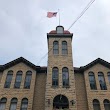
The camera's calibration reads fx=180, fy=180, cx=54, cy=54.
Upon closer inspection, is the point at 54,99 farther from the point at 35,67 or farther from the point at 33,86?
the point at 35,67

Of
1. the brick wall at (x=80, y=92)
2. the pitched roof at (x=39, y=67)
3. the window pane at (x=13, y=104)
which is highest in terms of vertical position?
the pitched roof at (x=39, y=67)

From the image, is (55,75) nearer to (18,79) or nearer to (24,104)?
(18,79)

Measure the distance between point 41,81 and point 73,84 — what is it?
4608 millimetres

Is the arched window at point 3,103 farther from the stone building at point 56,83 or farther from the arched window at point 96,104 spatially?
the arched window at point 96,104

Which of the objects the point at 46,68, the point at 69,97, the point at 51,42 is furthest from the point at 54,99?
the point at 51,42

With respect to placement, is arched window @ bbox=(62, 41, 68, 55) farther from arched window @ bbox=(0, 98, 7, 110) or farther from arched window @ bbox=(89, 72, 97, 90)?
arched window @ bbox=(0, 98, 7, 110)

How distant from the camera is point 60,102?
2286 cm

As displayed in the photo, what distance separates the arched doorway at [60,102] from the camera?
22.6m

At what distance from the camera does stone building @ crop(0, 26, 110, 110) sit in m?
23.0

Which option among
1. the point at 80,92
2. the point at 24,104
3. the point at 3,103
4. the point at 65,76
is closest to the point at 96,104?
the point at 80,92

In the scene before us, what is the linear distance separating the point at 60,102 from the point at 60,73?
424 centimetres

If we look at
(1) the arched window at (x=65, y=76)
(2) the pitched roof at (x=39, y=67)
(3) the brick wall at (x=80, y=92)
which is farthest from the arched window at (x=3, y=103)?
(3) the brick wall at (x=80, y=92)

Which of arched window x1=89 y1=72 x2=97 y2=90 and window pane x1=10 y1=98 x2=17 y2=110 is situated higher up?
arched window x1=89 y1=72 x2=97 y2=90

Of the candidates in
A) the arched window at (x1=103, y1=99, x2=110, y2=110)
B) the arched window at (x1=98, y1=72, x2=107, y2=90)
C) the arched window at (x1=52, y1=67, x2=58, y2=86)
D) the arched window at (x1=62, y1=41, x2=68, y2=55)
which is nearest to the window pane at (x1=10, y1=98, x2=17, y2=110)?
the arched window at (x1=52, y1=67, x2=58, y2=86)
